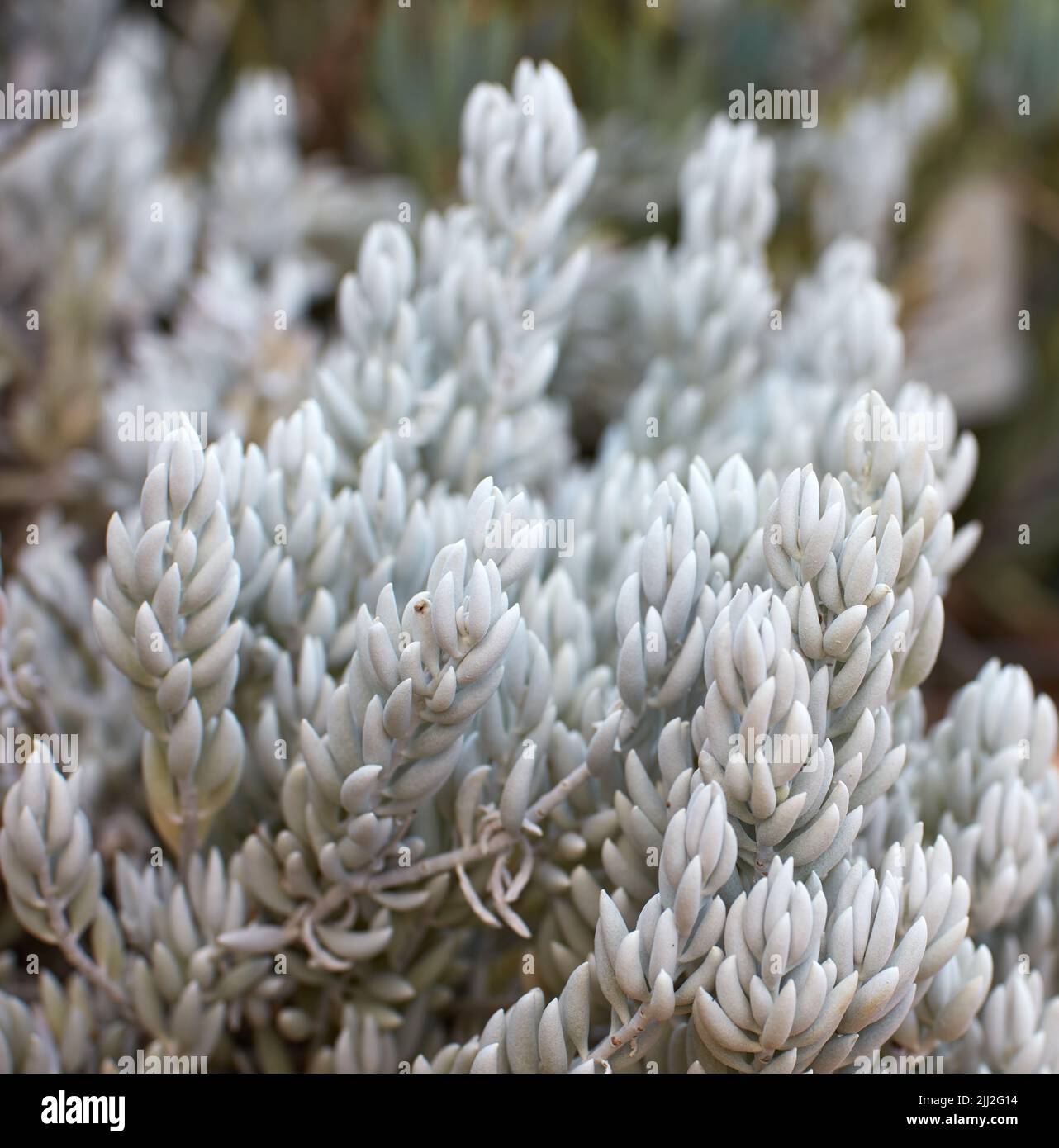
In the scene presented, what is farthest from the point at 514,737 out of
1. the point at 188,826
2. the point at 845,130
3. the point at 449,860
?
the point at 845,130

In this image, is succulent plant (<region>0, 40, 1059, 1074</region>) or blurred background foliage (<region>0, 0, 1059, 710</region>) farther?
blurred background foliage (<region>0, 0, 1059, 710</region>)

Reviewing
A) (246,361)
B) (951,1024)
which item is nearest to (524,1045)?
(951,1024)

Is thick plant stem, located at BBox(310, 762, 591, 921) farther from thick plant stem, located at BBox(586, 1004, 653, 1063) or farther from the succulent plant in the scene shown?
thick plant stem, located at BBox(586, 1004, 653, 1063)

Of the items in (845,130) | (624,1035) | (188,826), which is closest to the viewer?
(624,1035)

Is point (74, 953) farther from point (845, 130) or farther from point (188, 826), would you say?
point (845, 130)

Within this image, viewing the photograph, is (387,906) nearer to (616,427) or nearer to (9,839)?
(9,839)

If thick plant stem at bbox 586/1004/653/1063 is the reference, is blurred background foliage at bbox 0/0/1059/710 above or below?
above

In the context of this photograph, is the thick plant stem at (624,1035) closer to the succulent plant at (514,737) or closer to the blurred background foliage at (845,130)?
the succulent plant at (514,737)

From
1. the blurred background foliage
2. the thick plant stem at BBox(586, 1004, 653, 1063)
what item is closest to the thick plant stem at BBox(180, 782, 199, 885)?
the thick plant stem at BBox(586, 1004, 653, 1063)
